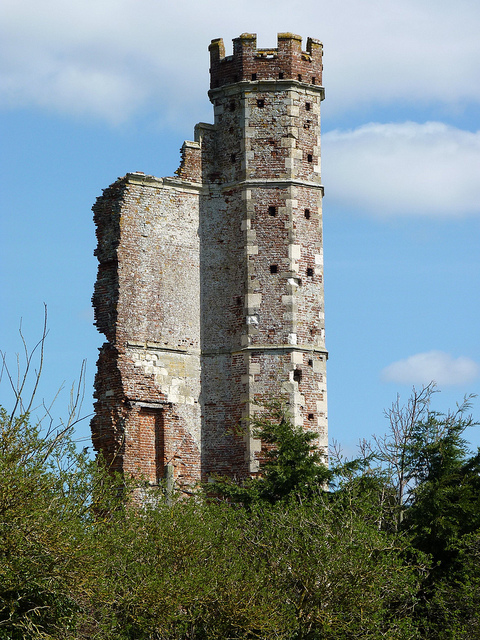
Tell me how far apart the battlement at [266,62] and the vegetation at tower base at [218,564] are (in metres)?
10.5

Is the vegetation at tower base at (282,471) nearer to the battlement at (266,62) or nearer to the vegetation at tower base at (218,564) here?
the vegetation at tower base at (218,564)

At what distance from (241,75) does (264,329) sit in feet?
20.3

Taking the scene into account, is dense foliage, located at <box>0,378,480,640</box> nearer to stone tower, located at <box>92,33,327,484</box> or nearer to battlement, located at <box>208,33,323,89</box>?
stone tower, located at <box>92,33,327,484</box>

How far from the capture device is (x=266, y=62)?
112ft

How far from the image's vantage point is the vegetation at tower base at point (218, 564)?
2142 centimetres

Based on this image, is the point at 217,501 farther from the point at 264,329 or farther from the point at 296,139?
the point at 296,139

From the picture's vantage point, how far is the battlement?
33969mm

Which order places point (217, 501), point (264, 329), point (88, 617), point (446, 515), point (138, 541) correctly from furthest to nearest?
point (264, 329)
point (217, 501)
point (446, 515)
point (138, 541)
point (88, 617)

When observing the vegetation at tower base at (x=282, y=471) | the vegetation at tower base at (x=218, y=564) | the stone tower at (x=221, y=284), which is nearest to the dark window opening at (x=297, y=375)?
the stone tower at (x=221, y=284)

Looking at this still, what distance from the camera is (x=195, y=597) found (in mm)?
22484

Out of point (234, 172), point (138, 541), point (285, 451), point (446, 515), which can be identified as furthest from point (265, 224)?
point (138, 541)

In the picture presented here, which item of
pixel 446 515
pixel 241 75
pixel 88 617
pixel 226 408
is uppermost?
pixel 241 75

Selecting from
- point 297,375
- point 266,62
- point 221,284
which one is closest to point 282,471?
point 297,375

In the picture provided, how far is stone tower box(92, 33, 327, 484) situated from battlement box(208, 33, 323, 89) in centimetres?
3
